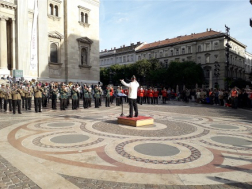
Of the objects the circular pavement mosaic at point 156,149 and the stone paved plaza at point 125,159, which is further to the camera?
the circular pavement mosaic at point 156,149

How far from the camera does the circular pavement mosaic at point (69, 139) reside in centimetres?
698

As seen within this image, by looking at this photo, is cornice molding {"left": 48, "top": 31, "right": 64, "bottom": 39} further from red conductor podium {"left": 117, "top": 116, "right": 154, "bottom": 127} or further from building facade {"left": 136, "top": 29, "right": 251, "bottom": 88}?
building facade {"left": 136, "top": 29, "right": 251, "bottom": 88}

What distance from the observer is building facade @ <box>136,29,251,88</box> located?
6144 cm

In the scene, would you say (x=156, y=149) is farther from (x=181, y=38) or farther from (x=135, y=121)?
(x=181, y=38)

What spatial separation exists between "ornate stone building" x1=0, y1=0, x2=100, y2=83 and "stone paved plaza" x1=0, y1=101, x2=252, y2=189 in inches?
828

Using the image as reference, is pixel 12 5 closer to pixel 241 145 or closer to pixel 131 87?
pixel 131 87

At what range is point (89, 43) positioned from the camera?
34750 millimetres

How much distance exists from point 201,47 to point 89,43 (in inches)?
1651

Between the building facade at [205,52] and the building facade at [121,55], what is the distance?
2.46 m

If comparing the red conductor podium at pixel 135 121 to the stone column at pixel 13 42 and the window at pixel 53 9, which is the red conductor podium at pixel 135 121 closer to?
the stone column at pixel 13 42

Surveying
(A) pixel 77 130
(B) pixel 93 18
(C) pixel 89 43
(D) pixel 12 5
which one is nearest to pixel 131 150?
(A) pixel 77 130

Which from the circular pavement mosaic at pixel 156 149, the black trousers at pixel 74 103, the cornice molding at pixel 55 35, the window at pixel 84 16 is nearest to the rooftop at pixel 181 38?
the window at pixel 84 16

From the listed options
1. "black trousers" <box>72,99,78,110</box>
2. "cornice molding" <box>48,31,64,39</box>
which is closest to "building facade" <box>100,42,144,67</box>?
"cornice molding" <box>48,31,64,39</box>

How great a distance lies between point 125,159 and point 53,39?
2886 centimetres
